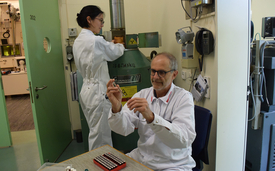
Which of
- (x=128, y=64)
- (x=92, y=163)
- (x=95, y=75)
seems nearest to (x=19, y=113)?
(x=95, y=75)

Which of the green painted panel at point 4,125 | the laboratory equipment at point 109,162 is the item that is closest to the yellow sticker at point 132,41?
the laboratory equipment at point 109,162

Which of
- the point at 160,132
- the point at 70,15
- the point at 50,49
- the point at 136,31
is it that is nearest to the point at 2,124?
the point at 50,49

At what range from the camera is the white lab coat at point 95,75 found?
6.45 ft

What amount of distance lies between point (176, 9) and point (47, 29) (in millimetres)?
1550

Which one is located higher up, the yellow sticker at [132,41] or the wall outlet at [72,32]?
the wall outlet at [72,32]

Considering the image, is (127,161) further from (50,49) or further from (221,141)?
(50,49)

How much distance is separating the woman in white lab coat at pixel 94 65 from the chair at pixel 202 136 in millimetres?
988

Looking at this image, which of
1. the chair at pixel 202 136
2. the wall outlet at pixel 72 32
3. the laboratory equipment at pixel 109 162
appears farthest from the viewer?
the wall outlet at pixel 72 32

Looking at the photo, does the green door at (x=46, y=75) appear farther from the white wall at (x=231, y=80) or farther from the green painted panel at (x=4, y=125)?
the white wall at (x=231, y=80)

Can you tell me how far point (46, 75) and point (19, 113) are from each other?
9.96 feet

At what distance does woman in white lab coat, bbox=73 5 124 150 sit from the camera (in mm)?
1966

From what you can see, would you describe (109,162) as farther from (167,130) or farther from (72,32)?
(72,32)

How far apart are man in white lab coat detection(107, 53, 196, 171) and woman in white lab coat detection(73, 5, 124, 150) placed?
787mm

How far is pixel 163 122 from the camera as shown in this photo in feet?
3.36
